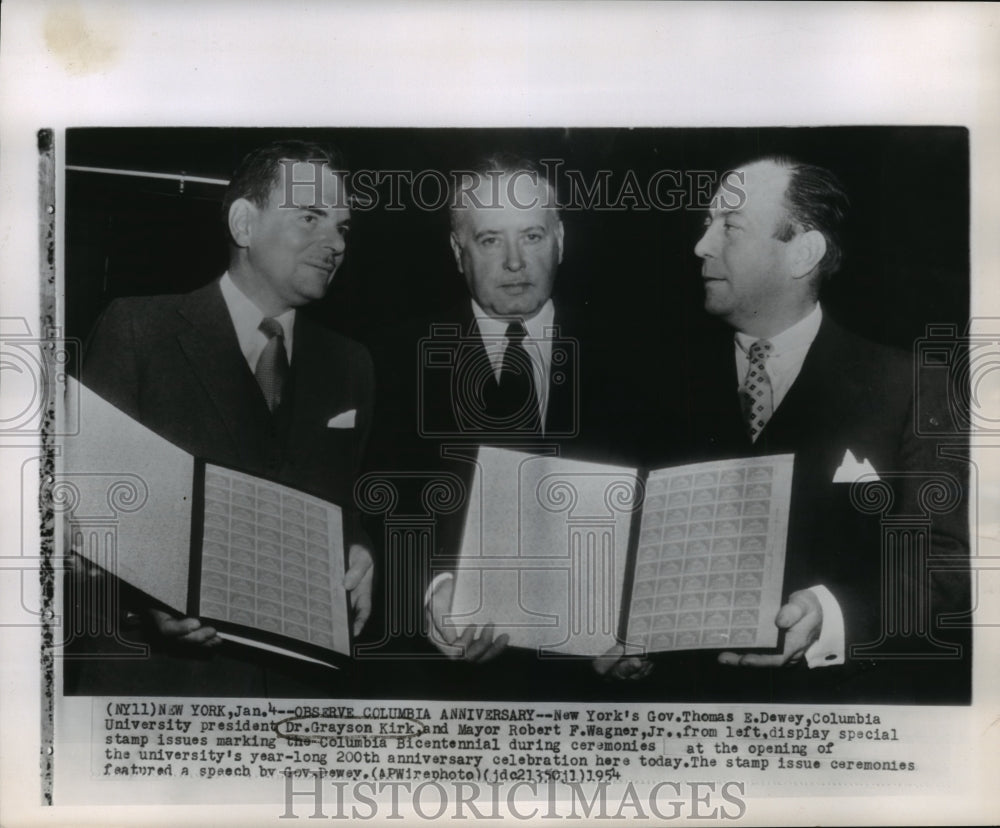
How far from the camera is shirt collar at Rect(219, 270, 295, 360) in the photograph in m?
2.72

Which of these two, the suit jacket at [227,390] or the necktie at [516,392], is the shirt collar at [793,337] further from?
the suit jacket at [227,390]

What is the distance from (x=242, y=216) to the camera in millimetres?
2713

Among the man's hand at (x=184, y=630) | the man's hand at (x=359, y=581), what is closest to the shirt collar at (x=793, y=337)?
the man's hand at (x=359, y=581)

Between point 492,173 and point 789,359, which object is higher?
point 492,173

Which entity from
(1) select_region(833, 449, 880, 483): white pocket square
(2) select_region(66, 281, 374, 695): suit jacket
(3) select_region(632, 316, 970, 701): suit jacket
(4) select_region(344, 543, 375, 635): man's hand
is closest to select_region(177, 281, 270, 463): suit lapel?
(2) select_region(66, 281, 374, 695): suit jacket

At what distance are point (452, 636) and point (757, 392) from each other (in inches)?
40.3

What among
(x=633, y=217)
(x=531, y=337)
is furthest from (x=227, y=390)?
(x=633, y=217)

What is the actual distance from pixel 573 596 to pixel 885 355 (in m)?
1.03

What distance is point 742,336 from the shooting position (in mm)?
2703

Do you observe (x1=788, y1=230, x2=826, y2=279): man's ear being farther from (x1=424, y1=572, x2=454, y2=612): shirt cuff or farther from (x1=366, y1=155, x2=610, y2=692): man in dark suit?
(x1=424, y1=572, x2=454, y2=612): shirt cuff

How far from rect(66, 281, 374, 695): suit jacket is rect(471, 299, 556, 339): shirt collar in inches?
12.4

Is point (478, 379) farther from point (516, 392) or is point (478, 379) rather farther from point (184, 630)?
point (184, 630)

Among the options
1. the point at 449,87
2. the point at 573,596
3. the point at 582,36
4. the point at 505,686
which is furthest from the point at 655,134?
the point at 505,686
